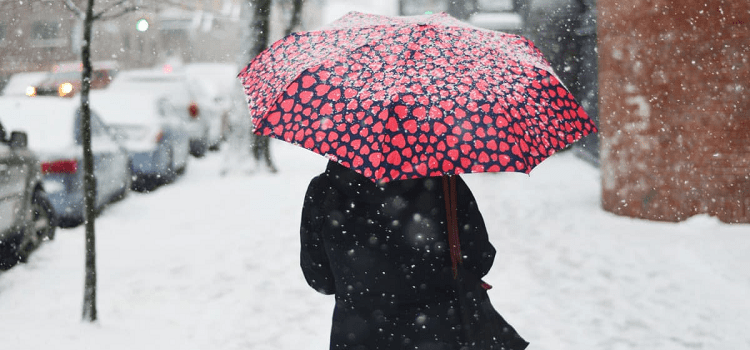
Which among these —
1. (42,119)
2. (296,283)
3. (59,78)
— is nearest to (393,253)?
(296,283)

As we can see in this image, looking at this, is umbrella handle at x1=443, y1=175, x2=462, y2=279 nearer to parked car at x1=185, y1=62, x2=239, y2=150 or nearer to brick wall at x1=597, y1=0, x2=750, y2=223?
brick wall at x1=597, y1=0, x2=750, y2=223

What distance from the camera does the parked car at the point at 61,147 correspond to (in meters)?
7.79

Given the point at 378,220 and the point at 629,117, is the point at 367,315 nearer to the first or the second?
the point at 378,220

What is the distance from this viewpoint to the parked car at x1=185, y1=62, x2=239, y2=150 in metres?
16.7

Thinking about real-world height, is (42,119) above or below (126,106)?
above

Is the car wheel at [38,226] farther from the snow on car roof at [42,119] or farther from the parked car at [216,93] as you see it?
the parked car at [216,93]

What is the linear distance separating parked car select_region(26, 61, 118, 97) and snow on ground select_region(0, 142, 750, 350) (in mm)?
2564

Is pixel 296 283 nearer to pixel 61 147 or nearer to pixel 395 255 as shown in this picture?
pixel 61 147

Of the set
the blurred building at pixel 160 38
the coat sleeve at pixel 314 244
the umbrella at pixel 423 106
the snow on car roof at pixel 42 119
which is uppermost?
the umbrella at pixel 423 106

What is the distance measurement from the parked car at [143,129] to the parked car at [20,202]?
364 cm

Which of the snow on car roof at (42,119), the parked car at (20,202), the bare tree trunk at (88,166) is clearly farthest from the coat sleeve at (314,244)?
the snow on car roof at (42,119)

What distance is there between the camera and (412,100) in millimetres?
2281

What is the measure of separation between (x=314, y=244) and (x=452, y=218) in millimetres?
528

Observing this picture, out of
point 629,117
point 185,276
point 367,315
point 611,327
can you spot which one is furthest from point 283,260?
point 367,315
